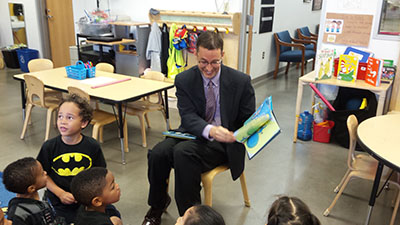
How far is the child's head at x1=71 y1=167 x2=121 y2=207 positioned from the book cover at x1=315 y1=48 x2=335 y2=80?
2.66 m

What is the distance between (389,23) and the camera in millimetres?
3650

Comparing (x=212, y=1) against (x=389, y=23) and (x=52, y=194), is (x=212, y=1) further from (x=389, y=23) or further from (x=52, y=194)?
(x=52, y=194)

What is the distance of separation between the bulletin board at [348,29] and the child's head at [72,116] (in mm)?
3000

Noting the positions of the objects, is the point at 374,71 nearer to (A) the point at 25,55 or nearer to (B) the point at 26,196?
(B) the point at 26,196

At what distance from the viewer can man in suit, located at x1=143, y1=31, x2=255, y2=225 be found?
7.04 feet

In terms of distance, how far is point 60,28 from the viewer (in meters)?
6.98

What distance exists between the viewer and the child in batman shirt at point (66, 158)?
75.9 inches

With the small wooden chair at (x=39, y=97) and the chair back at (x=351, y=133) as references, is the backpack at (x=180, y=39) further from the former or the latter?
the chair back at (x=351, y=133)

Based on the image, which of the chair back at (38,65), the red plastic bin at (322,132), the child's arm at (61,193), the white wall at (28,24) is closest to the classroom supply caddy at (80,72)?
the chair back at (38,65)

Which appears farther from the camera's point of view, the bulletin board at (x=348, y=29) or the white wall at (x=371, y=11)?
the bulletin board at (x=348, y=29)

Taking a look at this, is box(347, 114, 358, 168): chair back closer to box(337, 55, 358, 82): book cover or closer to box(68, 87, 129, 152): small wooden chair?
box(337, 55, 358, 82): book cover

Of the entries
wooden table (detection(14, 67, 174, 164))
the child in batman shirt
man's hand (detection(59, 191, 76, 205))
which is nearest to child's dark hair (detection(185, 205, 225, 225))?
the child in batman shirt

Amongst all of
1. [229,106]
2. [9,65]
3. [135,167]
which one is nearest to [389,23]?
[229,106]

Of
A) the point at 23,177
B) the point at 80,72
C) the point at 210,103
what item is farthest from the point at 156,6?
the point at 23,177
